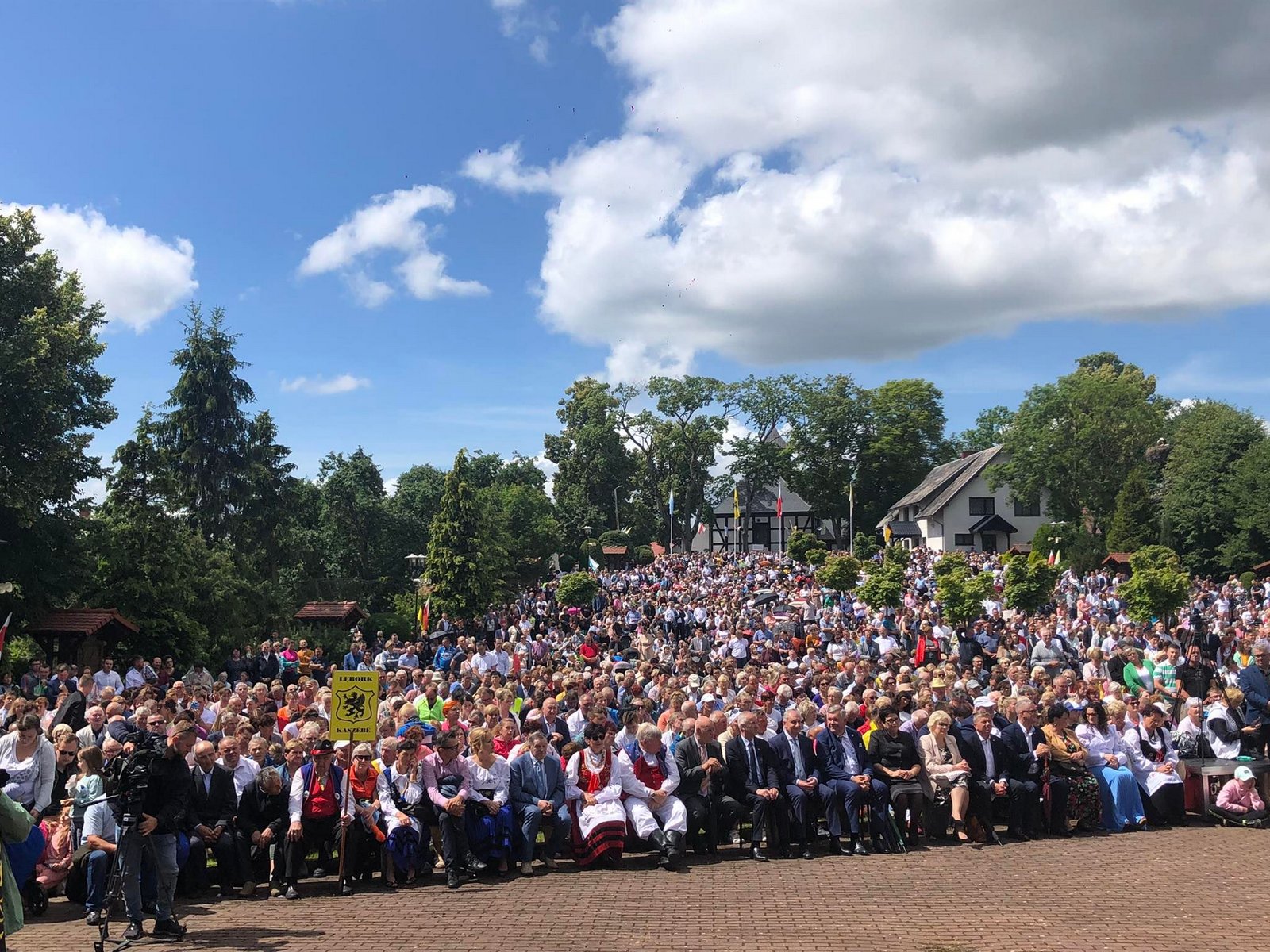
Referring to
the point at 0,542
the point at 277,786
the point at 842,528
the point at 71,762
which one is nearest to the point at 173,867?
the point at 277,786

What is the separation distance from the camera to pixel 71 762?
950cm

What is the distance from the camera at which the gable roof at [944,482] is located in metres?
69.7

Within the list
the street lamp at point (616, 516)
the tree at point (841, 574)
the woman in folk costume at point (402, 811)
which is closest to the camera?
the woman in folk costume at point (402, 811)

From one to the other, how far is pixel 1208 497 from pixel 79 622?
46745 millimetres

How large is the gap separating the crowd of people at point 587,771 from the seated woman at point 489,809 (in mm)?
17

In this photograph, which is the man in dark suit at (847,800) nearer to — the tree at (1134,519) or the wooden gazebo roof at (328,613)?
the wooden gazebo roof at (328,613)

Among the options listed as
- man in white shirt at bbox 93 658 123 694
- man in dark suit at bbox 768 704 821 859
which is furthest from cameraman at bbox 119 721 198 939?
man in white shirt at bbox 93 658 123 694

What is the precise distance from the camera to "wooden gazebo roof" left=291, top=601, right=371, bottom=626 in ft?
114

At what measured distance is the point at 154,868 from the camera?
784 cm

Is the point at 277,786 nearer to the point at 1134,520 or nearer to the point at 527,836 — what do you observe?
the point at 527,836

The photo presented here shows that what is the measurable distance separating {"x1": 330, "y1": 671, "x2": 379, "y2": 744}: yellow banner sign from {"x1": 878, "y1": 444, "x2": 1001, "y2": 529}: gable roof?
6157 cm

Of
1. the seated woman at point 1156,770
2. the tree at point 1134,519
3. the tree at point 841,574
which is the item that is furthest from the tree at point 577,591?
the tree at point 1134,519

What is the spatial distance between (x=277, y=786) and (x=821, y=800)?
533 cm

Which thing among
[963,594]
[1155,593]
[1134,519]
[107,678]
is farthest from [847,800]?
[1134,519]
